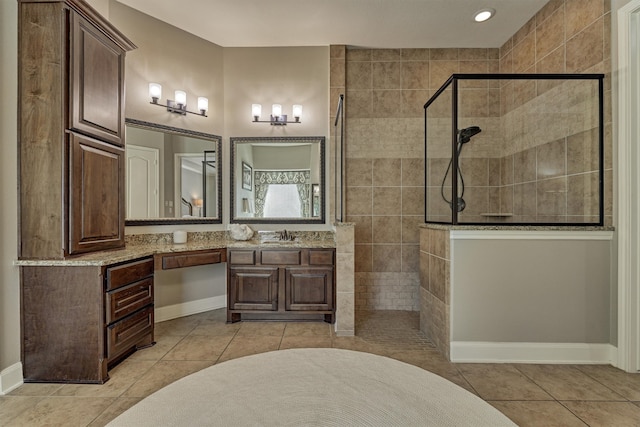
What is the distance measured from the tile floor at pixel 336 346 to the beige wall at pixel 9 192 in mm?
338

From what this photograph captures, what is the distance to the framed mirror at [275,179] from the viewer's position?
3652 millimetres

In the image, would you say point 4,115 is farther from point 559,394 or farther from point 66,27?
point 559,394

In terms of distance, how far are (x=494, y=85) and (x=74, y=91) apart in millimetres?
3525

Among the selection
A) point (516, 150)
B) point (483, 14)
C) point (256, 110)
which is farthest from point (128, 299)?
point (483, 14)

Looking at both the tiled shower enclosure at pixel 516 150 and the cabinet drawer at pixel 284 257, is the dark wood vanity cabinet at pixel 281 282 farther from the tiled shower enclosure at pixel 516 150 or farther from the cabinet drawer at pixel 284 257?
the tiled shower enclosure at pixel 516 150

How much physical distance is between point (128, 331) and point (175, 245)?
38.7 inches

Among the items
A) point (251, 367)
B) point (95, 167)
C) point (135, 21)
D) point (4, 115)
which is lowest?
point (251, 367)

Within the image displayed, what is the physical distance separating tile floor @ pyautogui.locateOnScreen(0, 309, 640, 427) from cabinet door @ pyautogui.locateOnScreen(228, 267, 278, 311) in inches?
7.9

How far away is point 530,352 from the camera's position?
234 cm

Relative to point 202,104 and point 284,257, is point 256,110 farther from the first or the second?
point 284,257

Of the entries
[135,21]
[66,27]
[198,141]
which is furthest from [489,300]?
[135,21]

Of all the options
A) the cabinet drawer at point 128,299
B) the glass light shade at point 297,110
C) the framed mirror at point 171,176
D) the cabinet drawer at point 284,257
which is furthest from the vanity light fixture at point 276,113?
Result: the cabinet drawer at point 128,299

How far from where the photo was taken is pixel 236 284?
312cm

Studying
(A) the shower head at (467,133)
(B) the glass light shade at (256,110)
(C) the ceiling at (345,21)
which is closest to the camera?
(A) the shower head at (467,133)
